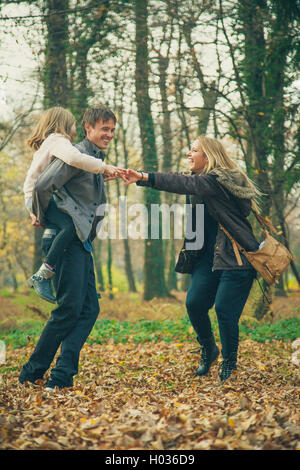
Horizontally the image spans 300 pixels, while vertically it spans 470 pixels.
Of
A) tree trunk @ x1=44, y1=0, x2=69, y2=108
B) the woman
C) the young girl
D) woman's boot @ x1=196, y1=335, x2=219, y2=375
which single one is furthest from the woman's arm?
tree trunk @ x1=44, y1=0, x2=69, y2=108

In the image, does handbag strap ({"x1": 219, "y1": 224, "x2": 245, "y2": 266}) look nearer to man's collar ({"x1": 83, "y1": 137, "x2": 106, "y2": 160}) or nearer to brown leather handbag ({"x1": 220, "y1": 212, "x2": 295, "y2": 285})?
brown leather handbag ({"x1": 220, "y1": 212, "x2": 295, "y2": 285})

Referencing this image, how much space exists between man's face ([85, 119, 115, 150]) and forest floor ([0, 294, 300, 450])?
2.35m

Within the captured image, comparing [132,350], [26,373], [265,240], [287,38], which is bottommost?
[132,350]

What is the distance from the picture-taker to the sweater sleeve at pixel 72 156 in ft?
13.5

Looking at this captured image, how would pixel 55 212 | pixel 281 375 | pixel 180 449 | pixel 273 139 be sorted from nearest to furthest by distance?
pixel 180 449, pixel 55 212, pixel 281 375, pixel 273 139

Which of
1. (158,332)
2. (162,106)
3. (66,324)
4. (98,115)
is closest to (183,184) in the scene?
(98,115)

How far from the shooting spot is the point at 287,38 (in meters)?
7.33

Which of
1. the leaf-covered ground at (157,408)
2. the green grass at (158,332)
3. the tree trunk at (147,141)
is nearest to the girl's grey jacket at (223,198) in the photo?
the leaf-covered ground at (157,408)

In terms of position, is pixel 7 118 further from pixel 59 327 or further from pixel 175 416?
pixel 175 416

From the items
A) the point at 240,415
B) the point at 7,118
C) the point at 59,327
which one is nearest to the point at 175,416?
the point at 240,415

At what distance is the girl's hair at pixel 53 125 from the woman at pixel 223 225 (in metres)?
0.76

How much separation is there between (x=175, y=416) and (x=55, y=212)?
2065 mm

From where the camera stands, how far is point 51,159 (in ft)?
14.3

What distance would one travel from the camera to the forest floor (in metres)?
2.81
